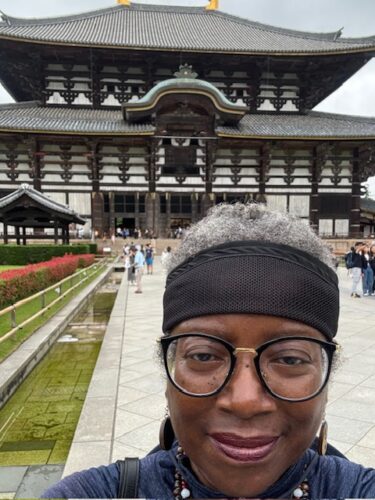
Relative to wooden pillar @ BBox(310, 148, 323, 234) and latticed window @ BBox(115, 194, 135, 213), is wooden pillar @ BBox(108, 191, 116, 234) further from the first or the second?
wooden pillar @ BBox(310, 148, 323, 234)

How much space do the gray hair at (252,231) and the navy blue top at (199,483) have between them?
1.81ft

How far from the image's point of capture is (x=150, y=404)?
393 cm

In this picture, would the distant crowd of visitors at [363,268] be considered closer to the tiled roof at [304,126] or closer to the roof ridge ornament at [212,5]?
the tiled roof at [304,126]

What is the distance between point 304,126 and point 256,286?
1008 inches

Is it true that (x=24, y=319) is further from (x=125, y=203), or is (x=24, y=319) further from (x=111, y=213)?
(x=125, y=203)

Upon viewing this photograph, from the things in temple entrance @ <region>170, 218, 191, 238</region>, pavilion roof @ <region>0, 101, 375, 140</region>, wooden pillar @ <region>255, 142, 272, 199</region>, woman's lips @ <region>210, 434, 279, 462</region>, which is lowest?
woman's lips @ <region>210, 434, 279, 462</region>

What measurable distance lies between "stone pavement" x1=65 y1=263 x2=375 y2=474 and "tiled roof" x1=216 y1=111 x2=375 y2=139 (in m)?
17.2

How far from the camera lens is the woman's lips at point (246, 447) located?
866 mm

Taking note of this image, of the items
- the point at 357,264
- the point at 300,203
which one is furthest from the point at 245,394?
the point at 300,203

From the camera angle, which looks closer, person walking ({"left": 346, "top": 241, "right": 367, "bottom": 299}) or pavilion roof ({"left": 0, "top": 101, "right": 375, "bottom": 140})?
person walking ({"left": 346, "top": 241, "right": 367, "bottom": 299})

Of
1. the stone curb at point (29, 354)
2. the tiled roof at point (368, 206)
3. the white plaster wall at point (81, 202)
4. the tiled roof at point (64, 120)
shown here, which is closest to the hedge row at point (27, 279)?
the stone curb at point (29, 354)

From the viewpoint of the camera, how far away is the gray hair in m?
1.04

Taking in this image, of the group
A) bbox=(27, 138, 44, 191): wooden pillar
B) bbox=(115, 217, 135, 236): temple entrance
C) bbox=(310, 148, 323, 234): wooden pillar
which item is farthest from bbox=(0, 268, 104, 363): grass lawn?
bbox=(310, 148, 323, 234): wooden pillar

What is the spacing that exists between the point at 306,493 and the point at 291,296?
1.70 ft
